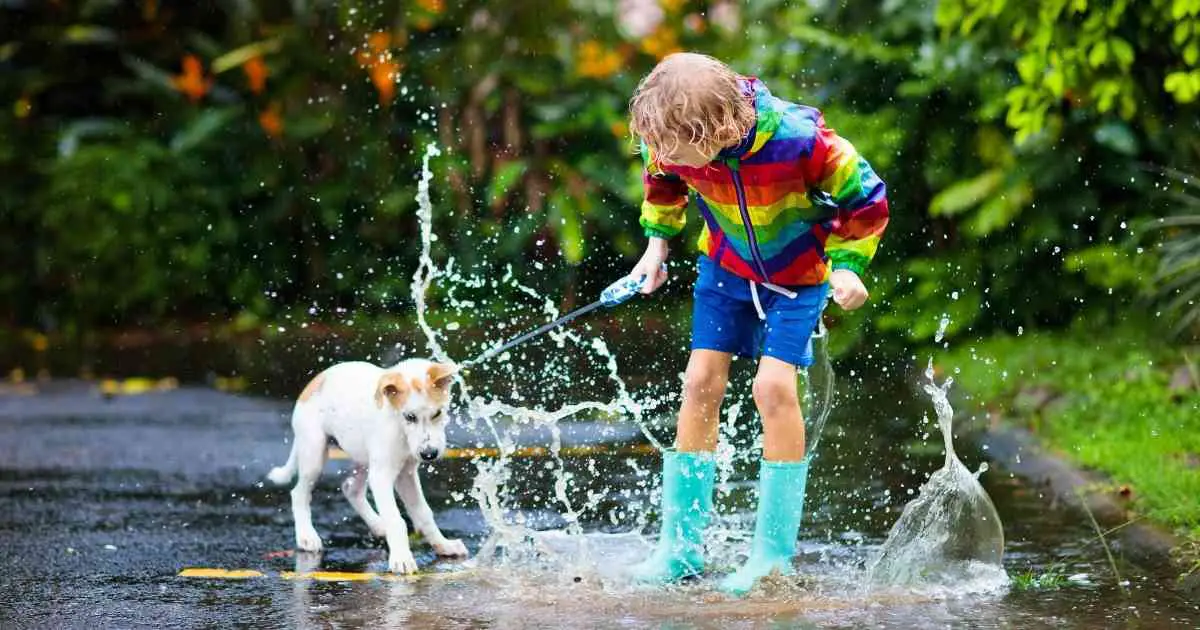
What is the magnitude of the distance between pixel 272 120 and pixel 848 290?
389 inches

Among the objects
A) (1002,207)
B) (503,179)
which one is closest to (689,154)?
(1002,207)

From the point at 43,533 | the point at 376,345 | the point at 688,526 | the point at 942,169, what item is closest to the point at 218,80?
the point at 376,345

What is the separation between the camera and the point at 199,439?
8.69 m

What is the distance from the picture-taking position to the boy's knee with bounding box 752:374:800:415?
→ 508 cm

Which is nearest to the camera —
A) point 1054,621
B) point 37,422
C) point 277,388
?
point 1054,621

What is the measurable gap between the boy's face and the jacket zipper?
12 cm

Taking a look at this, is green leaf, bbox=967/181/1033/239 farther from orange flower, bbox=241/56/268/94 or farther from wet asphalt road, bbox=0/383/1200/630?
orange flower, bbox=241/56/268/94

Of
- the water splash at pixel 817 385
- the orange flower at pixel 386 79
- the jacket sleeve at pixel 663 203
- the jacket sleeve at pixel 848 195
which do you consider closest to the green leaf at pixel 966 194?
the water splash at pixel 817 385

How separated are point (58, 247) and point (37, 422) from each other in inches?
156

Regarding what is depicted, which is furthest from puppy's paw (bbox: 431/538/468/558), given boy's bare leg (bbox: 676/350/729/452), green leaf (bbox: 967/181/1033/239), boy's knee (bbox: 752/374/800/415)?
green leaf (bbox: 967/181/1033/239)

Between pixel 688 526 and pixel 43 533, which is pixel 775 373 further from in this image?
pixel 43 533

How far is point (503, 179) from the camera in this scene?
42.5 ft

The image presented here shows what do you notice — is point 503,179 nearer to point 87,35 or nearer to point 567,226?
point 567,226

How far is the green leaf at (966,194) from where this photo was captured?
997 cm
